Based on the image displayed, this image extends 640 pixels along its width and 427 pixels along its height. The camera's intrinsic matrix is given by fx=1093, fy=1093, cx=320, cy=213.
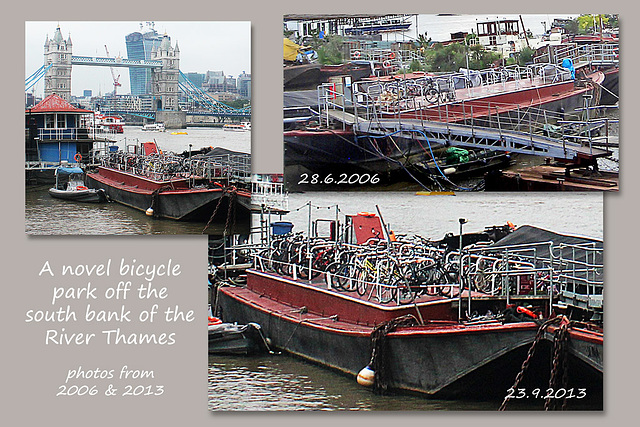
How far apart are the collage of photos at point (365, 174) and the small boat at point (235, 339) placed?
16 millimetres

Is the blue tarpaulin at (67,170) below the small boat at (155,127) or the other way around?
below

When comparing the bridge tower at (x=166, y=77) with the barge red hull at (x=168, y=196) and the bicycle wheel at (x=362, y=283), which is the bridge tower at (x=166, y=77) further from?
the bicycle wheel at (x=362, y=283)

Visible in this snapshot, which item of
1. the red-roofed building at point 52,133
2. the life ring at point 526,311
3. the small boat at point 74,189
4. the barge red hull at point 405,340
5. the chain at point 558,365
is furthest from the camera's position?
the small boat at point 74,189

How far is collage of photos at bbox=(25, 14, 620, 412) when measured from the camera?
866cm

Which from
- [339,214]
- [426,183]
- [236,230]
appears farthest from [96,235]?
[426,183]

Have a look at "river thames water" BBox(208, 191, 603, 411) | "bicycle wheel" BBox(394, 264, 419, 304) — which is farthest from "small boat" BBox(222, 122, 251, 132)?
"bicycle wheel" BBox(394, 264, 419, 304)

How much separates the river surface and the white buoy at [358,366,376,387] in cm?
164

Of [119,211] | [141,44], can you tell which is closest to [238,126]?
[141,44]

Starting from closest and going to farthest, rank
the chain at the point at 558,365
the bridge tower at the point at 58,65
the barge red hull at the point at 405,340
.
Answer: the chain at the point at 558,365
the barge red hull at the point at 405,340
the bridge tower at the point at 58,65

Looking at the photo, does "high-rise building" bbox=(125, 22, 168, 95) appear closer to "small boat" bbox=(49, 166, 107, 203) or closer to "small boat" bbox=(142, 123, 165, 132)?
"small boat" bbox=(142, 123, 165, 132)

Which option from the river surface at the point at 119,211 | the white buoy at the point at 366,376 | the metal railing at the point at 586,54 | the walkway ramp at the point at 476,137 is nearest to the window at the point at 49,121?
the river surface at the point at 119,211

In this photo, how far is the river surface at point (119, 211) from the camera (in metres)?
8.78

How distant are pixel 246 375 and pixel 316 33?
2.82m

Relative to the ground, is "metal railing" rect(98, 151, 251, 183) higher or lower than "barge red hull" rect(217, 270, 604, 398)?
higher
